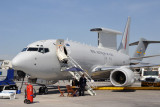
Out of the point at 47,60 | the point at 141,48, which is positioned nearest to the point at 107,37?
the point at 141,48

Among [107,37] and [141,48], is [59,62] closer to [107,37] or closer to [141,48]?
[107,37]

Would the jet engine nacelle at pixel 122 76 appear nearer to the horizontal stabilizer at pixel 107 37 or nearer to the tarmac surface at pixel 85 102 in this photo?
the tarmac surface at pixel 85 102

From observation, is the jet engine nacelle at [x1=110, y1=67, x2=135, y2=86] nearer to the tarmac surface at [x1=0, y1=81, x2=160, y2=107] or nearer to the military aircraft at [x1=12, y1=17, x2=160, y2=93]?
the military aircraft at [x1=12, y1=17, x2=160, y2=93]

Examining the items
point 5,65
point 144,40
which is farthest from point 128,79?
point 5,65

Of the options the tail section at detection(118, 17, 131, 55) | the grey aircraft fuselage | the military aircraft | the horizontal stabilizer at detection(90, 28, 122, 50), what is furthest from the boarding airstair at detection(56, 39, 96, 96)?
the tail section at detection(118, 17, 131, 55)

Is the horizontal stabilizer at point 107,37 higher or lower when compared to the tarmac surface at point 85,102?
higher

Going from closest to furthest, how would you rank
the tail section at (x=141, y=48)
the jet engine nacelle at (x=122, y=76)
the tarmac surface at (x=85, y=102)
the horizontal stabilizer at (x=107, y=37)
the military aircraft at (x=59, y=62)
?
1. the tarmac surface at (x=85, y=102)
2. the military aircraft at (x=59, y=62)
3. the jet engine nacelle at (x=122, y=76)
4. the horizontal stabilizer at (x=107, y=37)
5. the tail section at (x=141, y=48)

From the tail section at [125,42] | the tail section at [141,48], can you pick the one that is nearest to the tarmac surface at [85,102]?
the tail section at [125,42]

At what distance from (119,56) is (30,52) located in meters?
14.0

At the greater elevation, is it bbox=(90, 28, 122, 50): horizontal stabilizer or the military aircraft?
bbox=(90, 28, 122, 50): horizontal stabilizer

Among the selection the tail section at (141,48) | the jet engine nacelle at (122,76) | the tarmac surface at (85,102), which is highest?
the tail section at (141,48)

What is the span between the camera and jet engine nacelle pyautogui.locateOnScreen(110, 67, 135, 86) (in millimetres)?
16953

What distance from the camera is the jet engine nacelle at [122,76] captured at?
55.6 feet

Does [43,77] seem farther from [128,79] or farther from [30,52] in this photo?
[128,79]
